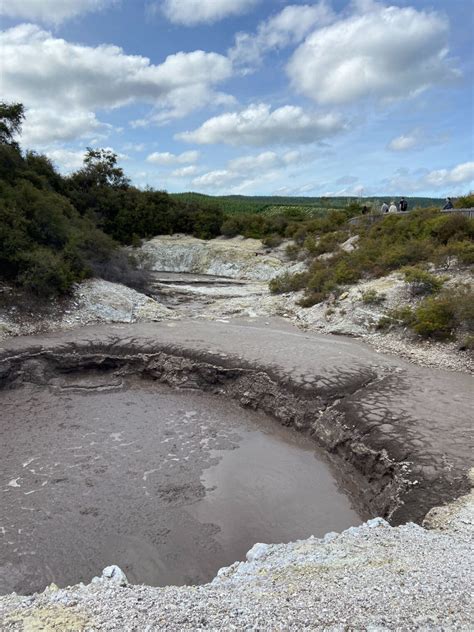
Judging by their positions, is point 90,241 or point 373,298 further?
point 90,241

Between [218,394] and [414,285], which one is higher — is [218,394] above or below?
below

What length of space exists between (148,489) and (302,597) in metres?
4.34

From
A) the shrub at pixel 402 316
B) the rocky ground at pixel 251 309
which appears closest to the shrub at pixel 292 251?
the rocky ground at pixel 251 309

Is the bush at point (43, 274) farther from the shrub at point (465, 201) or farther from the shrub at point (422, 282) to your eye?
the shrub at point (465, 201)

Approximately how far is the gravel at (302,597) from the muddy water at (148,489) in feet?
4.58

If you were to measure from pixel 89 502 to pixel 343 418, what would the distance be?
5.15 meters

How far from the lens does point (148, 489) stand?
7.90m

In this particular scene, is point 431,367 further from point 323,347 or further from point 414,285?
point 414,285

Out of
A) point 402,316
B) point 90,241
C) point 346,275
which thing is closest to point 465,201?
point 346,275

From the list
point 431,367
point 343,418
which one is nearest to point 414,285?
point 431,367

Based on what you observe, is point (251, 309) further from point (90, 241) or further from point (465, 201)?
point (465, 201)

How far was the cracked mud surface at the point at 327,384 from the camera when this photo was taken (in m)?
7.25

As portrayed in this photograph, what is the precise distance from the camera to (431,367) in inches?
477

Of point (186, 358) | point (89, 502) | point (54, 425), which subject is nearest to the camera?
point (89, 502)
